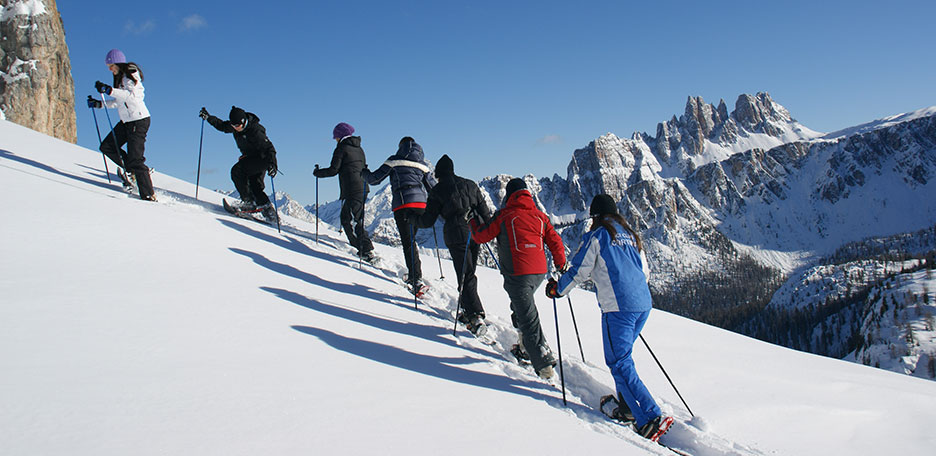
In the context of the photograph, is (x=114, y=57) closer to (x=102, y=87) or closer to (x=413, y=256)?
(x=102, y=87)

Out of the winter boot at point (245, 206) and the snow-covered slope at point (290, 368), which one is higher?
the winter boot at point (245, 206)

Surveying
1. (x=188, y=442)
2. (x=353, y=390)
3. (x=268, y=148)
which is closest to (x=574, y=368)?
(x=353, y=390)

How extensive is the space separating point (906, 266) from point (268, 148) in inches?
9504

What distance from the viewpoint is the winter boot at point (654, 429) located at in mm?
5059

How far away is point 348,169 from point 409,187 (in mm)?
2100

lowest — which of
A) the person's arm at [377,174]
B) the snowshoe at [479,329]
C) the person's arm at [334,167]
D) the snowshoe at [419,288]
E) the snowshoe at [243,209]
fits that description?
the snowshoe at [479,329]

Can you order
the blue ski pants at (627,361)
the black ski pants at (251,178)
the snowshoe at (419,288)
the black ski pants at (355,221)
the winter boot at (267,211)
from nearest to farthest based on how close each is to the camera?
the blue ski pants at (627,361) → the snowshoe at (419,288) → the black ski pants at (355,221) → the black ski pants at (251,178) → the winter boot at (267,211)

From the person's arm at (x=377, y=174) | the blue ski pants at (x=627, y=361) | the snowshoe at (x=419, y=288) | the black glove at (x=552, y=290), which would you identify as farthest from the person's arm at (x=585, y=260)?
the person's arm at (x=377, y=174)

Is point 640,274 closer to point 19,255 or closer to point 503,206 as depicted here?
point 503,206

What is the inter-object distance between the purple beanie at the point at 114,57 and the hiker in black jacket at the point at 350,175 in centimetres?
433

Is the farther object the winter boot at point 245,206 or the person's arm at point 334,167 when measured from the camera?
the winter boot at point 245,206

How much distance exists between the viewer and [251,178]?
1168cm

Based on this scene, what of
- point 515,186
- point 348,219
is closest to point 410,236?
point 348,219

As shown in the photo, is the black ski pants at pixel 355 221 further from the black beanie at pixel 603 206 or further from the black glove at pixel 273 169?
the black beanie at pixel 603 206
